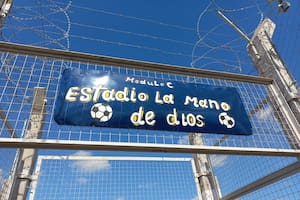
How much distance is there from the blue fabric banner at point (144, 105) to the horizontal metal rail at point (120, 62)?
20cm

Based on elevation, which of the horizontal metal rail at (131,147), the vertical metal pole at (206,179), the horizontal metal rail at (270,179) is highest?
the vertical metal pole at (206,179)

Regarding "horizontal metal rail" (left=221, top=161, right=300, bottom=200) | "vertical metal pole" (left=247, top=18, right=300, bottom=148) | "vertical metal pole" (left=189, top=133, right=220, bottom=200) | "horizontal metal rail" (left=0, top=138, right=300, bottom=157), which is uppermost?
"vertical metal pole" (left=247, top=18, right=300, bottom=148)

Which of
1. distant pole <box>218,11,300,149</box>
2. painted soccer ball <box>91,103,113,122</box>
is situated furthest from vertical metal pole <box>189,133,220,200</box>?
painted soccer ball <box>91,103,113,122</box>

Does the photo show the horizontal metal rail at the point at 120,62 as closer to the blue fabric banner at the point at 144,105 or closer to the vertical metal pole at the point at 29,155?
the blue fabric banner at the point at 144,105

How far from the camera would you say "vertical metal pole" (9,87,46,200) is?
1654 mm

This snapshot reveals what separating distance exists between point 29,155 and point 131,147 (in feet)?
4.25

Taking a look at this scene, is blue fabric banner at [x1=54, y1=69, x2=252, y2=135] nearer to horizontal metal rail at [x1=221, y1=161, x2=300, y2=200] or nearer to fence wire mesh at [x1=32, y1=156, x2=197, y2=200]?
horizontal metal rail at [x1=221, y1=161, x2=300, y2=200]

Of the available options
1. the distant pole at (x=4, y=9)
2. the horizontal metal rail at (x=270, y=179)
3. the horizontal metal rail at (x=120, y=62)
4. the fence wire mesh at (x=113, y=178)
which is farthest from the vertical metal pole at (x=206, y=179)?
the distant pole at (x=4, y=9)

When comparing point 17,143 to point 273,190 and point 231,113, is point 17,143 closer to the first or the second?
point 231,113

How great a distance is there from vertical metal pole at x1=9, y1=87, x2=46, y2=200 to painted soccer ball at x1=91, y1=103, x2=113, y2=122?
1.15 ft

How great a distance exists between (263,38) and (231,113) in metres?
1.17

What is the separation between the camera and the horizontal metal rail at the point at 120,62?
72.2 inches

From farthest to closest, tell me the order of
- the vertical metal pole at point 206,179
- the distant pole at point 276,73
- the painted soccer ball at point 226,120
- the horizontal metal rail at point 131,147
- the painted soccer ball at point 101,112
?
the vertical metal pole at point 206,179
the distant pole at point 276,73
the painted soccer ball at point 226,120
the painted soccer ball at point 101,112
the horizontal metal rail at point 131,147

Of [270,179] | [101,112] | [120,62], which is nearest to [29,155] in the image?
[101,112]
